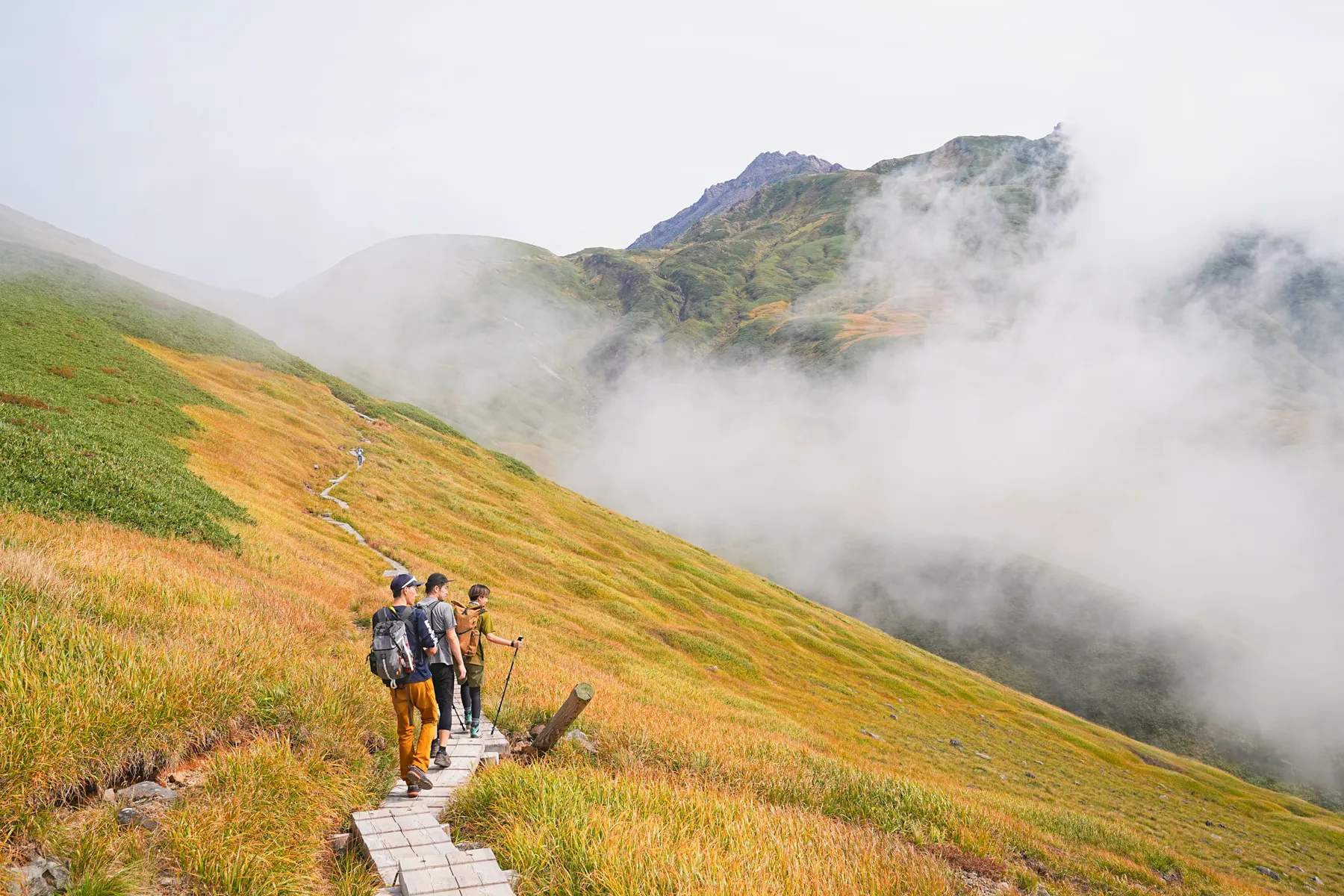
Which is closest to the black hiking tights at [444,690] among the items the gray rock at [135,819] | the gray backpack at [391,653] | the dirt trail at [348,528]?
the gray backpack at [391,653]

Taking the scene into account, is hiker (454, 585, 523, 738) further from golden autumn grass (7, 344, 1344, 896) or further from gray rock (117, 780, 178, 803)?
gray rock (117, 780, 178, 803)

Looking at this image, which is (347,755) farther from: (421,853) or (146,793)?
(421,853)

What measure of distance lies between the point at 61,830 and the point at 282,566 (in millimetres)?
18263

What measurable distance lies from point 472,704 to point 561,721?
9.12ft

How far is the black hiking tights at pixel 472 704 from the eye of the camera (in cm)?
1359

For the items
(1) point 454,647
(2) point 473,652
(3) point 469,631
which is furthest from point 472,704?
(1) point 454,647

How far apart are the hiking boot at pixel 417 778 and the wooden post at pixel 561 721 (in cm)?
272

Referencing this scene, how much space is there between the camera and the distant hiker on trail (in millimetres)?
9750

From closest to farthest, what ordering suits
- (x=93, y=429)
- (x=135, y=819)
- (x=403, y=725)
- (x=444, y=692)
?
(x=135, y=819) → (x=403, y=725) → (x=444, y=692) → (x=93, y=429)

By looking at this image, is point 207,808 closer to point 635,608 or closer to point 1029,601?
point 635,608

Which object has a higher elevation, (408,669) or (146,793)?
(408,669)

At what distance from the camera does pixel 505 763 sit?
9.95 m

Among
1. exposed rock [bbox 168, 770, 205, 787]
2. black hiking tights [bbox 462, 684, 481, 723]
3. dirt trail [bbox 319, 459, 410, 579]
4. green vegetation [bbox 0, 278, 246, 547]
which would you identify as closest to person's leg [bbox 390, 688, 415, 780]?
exposed rock [bbox 168, 770, 205, 787]

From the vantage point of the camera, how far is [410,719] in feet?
34.2
